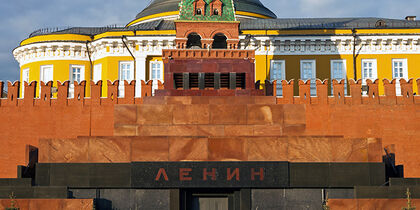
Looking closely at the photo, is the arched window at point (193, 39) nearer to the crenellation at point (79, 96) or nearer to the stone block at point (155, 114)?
the crenellation at point (79, 96)

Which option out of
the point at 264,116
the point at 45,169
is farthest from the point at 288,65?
the point at 45,169

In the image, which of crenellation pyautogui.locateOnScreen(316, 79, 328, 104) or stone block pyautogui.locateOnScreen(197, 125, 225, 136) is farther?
crenellation pyautogui.locateOnScreen(316, 79, 328, 104)

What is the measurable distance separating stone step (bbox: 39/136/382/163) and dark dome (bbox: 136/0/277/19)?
21400 mm

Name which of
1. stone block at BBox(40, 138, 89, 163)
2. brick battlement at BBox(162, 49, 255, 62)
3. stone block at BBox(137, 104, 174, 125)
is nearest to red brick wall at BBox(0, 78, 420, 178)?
brick battlement at BBox(162, 49, 255, 62)

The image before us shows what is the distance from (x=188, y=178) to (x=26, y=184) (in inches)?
211

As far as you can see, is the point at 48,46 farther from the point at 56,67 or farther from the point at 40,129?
the point at 40,129

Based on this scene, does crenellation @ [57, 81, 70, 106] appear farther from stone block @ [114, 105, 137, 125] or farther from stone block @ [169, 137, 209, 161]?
stone block @ [169, 137, 209, 161]

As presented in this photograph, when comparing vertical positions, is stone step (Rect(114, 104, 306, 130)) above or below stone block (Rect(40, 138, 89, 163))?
above

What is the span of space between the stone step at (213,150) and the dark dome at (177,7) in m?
21.4

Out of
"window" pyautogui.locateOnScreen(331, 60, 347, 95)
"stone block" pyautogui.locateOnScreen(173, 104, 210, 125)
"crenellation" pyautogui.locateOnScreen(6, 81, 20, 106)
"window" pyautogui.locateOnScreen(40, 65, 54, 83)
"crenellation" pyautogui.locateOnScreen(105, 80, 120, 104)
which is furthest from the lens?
"window" pyautogui.locateOnScreen(40, 65, 54, 83)

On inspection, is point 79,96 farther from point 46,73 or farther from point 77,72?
point 46,73

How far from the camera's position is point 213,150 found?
19172mm

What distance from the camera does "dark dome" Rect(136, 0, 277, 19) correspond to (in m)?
39.8

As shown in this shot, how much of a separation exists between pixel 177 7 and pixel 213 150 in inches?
868
